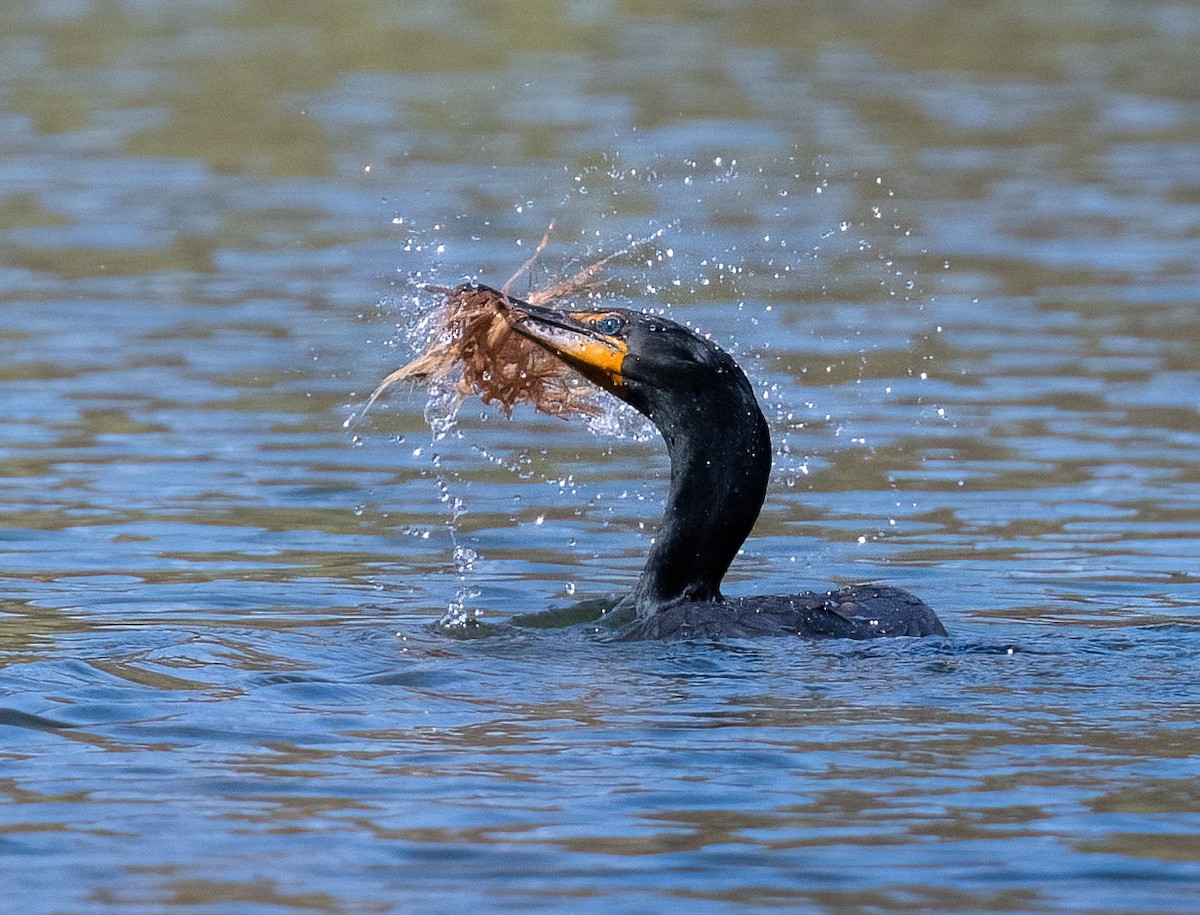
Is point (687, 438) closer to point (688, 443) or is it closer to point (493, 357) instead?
point (688, 443)

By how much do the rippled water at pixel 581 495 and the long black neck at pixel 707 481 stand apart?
446 millimetres

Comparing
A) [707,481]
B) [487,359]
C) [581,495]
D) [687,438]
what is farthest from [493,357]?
[581,495]

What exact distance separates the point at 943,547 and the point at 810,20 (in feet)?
68.3

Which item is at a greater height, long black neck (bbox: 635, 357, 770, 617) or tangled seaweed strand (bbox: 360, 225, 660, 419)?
tangled seaweed strand (bbox: 360, 225, 660, 419)

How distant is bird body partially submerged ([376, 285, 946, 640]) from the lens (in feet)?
28.0

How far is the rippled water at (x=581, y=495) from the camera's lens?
633 cm

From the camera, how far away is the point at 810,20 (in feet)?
99.9

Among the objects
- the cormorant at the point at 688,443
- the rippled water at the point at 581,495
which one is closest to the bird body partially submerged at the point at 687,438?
the cormorant at the point at 688,443

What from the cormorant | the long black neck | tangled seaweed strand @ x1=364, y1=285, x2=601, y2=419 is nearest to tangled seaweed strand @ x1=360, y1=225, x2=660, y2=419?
tangled seaweed strand @ x1=364, y1=285, x2=601, y2=419

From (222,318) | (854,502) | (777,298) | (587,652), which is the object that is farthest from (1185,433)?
→ (222,318)

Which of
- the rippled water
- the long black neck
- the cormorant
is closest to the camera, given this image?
the rippled water

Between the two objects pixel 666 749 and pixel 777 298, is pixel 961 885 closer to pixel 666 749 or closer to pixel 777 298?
pixel 666 749

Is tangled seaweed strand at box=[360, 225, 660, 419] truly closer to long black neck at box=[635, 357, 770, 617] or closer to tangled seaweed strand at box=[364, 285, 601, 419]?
tangled seaweed strand at box=[364, 285, 601, 419]

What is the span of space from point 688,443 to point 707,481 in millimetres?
157
